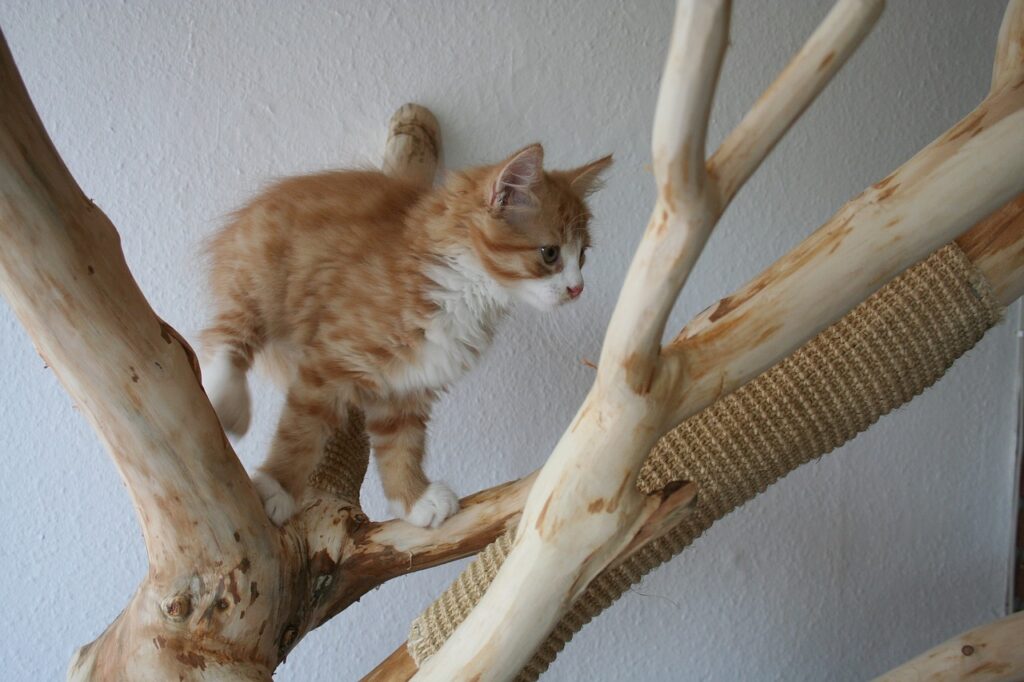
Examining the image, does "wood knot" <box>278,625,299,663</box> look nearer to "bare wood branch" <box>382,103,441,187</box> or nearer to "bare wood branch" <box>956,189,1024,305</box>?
"bare wood branch" <box>382,103,441,187</box>

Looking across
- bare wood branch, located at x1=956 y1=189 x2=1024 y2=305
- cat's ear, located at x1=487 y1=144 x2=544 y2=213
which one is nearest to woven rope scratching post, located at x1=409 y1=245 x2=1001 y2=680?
bare wood branch, located at x1=956 y1=189 x2=1024 y2=305

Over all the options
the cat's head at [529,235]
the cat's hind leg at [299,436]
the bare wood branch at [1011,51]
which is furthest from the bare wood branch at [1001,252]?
the cat's hind leg at [299,436]

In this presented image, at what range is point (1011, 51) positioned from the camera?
2.37ft

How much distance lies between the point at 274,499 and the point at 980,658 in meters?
0.86

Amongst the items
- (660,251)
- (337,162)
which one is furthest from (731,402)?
(337,162)

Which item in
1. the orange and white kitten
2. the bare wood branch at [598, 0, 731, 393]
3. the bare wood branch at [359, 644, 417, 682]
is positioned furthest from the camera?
the orange and white kitten

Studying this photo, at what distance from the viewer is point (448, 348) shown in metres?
0.99

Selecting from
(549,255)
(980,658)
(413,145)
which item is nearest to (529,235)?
(549,255)

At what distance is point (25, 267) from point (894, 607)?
62.2 inches

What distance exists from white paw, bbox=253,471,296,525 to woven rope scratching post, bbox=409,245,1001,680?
181 millimetres

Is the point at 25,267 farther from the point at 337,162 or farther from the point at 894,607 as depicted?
the point at 894,607

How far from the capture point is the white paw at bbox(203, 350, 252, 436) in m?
0.99

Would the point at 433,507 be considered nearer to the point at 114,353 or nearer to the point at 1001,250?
the point at 114,353

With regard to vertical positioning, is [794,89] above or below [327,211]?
above
